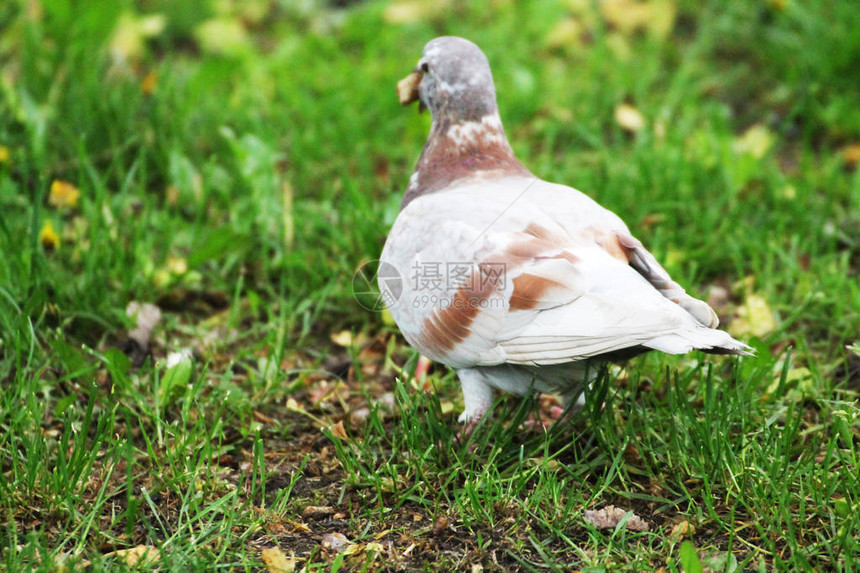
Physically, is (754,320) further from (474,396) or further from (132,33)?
(132,33)

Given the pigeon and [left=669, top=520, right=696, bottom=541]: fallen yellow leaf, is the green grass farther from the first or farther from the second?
the pigeon

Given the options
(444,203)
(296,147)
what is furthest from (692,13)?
(444,203)

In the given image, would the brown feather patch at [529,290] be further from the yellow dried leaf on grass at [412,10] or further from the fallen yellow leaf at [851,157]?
the yellow dried leaf on grass at [412,10]

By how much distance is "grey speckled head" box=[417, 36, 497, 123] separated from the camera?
3279mm

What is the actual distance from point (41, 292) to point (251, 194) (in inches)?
48.9

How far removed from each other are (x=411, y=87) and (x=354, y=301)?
936mm

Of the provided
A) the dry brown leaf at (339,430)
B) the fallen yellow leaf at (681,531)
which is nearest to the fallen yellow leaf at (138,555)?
the dry brown leaf at (339,430)

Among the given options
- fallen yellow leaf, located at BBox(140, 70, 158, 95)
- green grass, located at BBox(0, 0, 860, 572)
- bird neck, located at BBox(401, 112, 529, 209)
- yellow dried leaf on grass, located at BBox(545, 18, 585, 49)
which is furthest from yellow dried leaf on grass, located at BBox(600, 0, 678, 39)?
bird neck, located at BBox(401, 112, 529, 209)

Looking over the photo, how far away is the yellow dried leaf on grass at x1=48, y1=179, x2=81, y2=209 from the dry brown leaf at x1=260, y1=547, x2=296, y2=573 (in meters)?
2.34

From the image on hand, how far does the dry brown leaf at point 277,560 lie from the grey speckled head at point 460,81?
1.63 meters

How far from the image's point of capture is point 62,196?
13.8 feet

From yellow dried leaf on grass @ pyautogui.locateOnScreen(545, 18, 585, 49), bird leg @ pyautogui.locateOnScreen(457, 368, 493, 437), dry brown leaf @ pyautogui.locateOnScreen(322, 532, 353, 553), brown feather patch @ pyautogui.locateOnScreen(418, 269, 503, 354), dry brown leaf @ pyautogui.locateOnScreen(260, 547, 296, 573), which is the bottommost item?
dry brown leaf @ pyautogui.locateOnScreen(322, 532, 353, 553)

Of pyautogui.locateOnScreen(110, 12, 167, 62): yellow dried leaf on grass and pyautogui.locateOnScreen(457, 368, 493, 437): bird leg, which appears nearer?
pyautogui.locateOnScreen(457, 368, 493, 437): bird leg

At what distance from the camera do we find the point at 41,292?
334 centimetres
